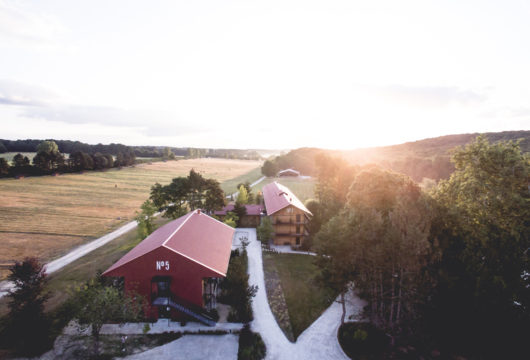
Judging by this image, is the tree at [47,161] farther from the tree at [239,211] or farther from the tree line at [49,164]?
the tree at [239,211]

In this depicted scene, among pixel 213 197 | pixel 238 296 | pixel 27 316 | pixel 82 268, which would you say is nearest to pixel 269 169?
pixel 213 197

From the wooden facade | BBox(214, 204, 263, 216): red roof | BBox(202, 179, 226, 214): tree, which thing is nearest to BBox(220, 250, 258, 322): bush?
the wooden facade

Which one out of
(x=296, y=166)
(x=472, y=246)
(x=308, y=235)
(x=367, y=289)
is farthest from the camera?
(x=296, y=166)

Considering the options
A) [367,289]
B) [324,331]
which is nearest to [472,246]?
[367,289]

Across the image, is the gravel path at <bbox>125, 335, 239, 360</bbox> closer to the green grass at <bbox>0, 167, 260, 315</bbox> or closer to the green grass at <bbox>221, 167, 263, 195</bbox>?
the green grass at <bbox>0, 167, 260, 315</bbox>

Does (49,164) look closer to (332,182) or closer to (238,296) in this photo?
(332,182)

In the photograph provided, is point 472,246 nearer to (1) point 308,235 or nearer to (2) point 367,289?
(2) point 367,289
